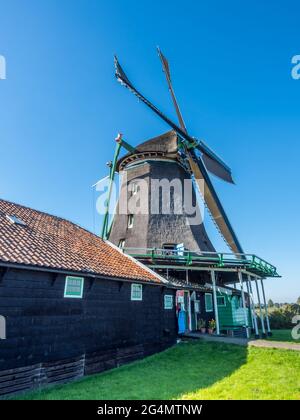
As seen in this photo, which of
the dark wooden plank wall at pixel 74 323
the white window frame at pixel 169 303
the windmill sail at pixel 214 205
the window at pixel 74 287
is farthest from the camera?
the windmill sail at pixel 214 205

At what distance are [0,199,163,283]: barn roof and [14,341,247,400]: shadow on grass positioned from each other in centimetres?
372

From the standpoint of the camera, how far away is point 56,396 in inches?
328

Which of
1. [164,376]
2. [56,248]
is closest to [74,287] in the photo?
[56,248]

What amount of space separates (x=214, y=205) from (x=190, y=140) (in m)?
6.03

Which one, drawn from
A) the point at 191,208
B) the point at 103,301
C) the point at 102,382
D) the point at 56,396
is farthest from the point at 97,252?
the point at 191,208

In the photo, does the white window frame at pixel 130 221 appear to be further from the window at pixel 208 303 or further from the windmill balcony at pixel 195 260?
the window at pixel 208 303

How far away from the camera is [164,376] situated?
10555mm

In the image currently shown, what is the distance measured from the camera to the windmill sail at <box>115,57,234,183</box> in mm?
22250

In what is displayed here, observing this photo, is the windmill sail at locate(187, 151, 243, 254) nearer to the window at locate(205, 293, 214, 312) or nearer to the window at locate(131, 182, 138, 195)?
the window at locate(205, 293, 214, 312)

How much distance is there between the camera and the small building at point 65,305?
8711 mm

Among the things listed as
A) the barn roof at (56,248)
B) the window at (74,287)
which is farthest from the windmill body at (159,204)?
the window at (74,287)

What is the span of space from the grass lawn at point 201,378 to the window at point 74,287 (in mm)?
2916

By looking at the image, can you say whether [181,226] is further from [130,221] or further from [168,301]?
[168,301]

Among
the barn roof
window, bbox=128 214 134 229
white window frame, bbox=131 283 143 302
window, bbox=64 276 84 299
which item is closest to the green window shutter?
the barn roof
